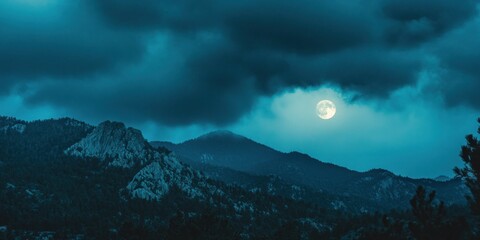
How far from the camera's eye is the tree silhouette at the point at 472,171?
3506 centimetres

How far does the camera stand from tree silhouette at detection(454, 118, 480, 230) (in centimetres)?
3506

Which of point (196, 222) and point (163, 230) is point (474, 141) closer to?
point (196, 222)

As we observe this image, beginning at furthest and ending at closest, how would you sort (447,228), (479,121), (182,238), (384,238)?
(182,238) < (384,238) < (479,121) < (447,228)

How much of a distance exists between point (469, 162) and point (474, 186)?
216 cm

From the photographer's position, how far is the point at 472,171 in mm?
36656

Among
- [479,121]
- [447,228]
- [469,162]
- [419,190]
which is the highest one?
[479,121]

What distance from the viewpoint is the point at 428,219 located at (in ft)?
115

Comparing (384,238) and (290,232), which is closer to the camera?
(384,238)

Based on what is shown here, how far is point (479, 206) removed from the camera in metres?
34.3

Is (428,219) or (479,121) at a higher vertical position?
(479,121)

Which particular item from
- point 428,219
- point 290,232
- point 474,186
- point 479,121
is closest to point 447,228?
point 428,219

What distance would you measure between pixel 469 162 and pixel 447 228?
7165 mm

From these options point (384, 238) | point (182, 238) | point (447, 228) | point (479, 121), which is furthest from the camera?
point (182, 238)

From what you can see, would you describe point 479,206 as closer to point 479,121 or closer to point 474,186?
point 474,186
